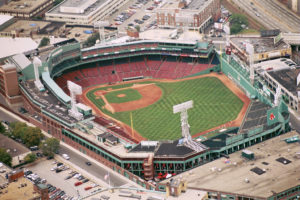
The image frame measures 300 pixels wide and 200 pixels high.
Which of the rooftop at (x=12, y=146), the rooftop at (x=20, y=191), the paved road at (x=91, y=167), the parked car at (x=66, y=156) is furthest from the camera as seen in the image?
the rooftop at (x=12, y=146)

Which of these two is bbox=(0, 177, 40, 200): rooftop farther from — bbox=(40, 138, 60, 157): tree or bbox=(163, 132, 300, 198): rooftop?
bbox=(163, 132, 300, 198): rooftop

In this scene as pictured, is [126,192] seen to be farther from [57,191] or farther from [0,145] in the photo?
[0,145]

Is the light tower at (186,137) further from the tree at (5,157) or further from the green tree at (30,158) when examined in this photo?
the tree at (5,157)

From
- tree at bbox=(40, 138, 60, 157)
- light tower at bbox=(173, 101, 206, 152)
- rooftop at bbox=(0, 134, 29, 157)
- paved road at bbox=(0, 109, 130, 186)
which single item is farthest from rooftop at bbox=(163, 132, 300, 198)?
rooftop at bbox=(0, 134, 29, 157)

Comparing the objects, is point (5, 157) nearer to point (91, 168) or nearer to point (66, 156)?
point (66, 156)

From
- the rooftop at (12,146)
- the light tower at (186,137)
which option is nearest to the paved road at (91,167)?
the rooftop at (12,146)

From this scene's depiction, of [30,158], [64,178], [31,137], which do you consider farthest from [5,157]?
[64,178]

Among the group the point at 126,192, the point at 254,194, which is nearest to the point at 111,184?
the point at 126,192
